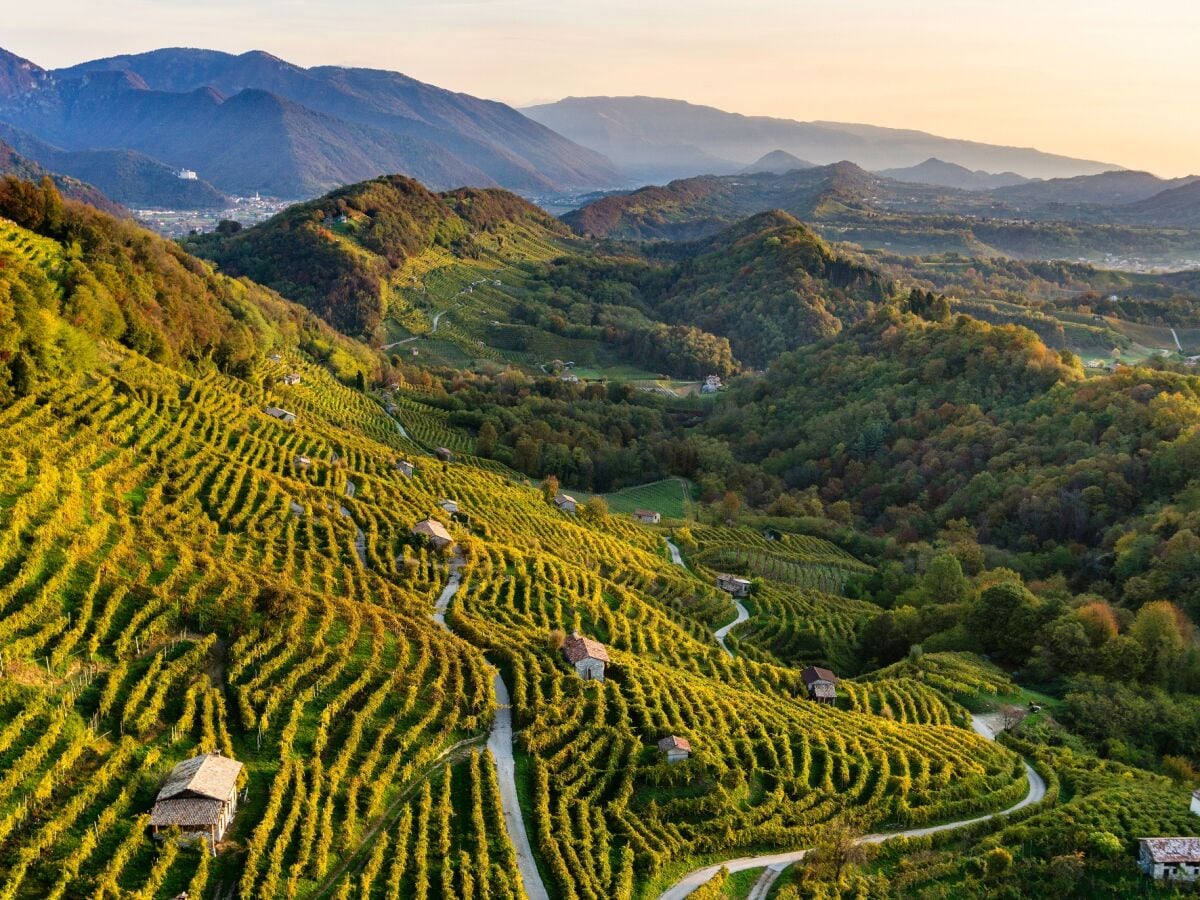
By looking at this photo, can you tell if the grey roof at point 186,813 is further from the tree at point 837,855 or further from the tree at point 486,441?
the tree at point 486,441

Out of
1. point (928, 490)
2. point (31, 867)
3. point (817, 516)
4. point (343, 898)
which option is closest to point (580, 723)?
point (343, 898)

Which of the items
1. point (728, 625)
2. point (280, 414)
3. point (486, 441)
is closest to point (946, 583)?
point (728, 625)

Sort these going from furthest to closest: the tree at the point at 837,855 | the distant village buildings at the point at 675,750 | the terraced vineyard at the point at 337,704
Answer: the distant village buildings at the point at 675,750 < the tree at the point at 837,855 < the terraced vineyard at the point at 337,704

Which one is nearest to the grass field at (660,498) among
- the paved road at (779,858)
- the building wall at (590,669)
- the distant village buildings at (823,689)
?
the distant village buildings at (823,689)

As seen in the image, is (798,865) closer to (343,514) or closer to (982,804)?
(982,804)

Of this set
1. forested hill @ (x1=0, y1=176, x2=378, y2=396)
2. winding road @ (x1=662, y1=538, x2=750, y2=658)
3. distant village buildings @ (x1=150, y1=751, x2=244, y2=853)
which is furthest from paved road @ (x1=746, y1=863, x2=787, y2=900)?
forested hill @ (x1=0, y1=176, x2=378, y2=396)

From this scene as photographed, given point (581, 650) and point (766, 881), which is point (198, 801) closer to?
point (766, 881)
